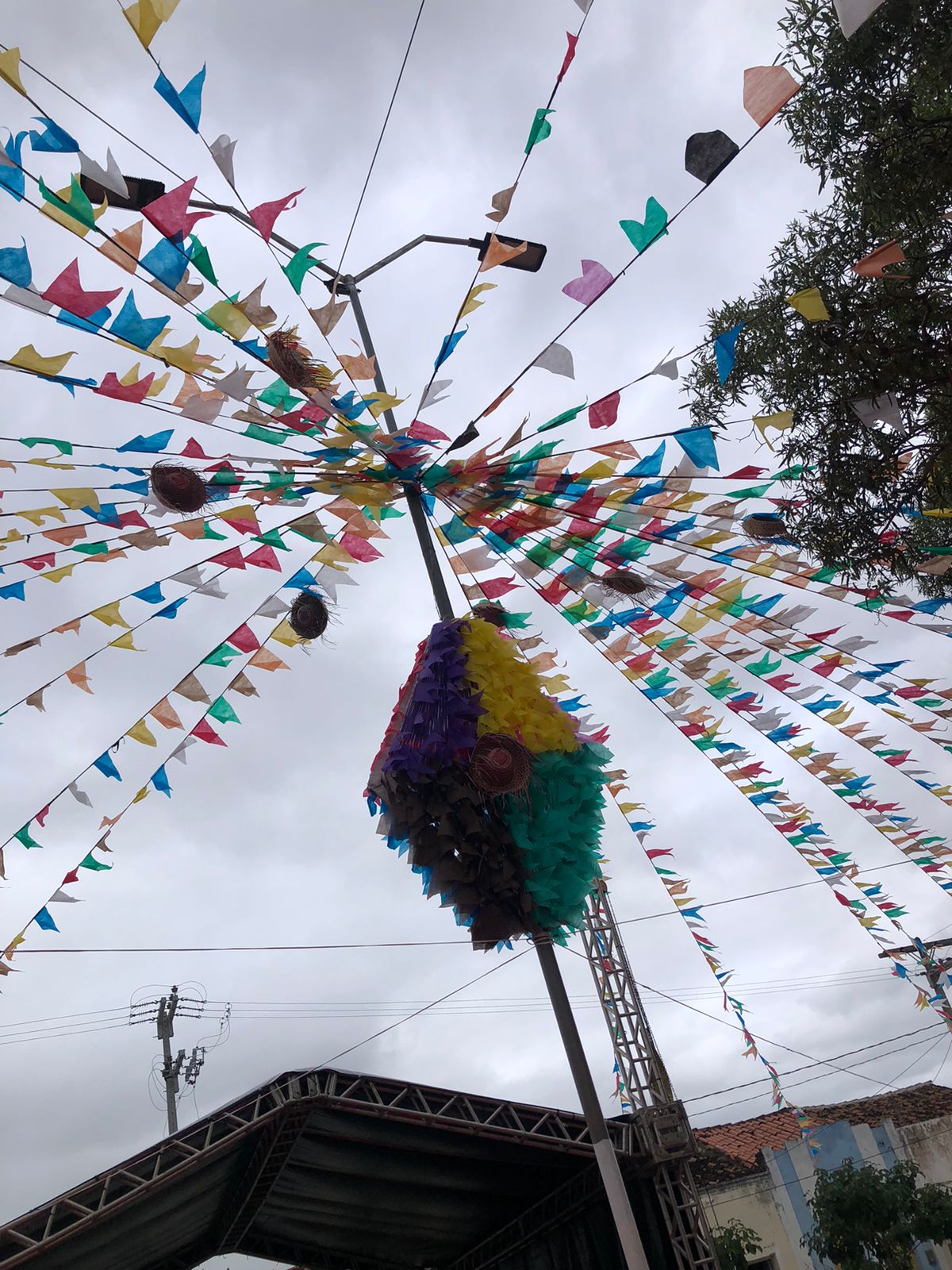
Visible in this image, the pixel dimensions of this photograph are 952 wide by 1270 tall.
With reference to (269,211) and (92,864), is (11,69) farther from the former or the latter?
(92,864)

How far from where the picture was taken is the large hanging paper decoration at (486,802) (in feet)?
11.8

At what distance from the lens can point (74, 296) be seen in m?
3.18

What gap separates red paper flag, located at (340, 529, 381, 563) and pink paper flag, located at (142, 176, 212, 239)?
2412 millimetres

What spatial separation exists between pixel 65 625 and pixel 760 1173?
1520 cm

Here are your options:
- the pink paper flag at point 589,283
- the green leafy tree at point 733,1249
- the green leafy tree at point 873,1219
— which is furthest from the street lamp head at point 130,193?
the green leafy tree at point 873,1219

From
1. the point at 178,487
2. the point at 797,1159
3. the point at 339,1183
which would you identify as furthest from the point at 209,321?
the point at 797,1159

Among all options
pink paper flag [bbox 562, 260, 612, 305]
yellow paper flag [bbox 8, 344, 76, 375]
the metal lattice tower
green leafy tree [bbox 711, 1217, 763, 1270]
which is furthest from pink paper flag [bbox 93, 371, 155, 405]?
green leafy tree [bbox 711, 1217, 763, 1270]

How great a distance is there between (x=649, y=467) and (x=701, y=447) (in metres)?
0.41

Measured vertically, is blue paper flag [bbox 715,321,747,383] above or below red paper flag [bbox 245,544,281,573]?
below

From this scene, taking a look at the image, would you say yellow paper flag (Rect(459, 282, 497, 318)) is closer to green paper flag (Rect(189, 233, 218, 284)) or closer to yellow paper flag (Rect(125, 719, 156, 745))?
green paper flag (Rect(189, 233, 218, 284))

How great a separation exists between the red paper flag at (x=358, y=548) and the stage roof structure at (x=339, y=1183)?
546 centimetres

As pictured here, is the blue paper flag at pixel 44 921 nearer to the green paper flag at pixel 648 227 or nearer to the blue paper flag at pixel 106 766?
the blue paper flag at pixel 106 766

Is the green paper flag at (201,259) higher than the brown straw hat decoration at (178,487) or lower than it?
lower

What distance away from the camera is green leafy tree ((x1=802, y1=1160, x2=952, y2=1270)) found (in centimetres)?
1251
